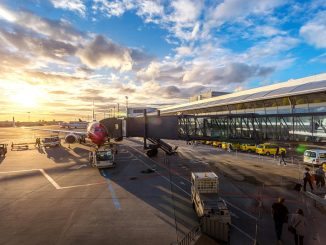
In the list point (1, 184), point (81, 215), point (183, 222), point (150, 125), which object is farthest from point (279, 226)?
point (150, 125)

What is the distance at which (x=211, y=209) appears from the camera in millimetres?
15016

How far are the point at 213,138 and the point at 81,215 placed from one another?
2173 centimetres

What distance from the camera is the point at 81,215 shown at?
18.1 metres

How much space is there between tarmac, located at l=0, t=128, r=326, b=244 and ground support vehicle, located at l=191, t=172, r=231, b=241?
29.2 inches

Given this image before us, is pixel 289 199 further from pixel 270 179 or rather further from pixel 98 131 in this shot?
pixel 98 131

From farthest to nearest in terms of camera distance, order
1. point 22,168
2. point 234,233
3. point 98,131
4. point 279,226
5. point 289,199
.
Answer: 1. point 98,131
2. point 22,168
3. point 289,199
4. point 234,233
5. point 279,226

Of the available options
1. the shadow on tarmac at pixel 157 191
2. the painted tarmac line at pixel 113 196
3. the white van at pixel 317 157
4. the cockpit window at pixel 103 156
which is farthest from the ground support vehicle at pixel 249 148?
the painted tarmac line at pixel 113 196

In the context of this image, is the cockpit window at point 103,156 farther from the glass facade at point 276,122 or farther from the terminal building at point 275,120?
the glass facade at point 276,122

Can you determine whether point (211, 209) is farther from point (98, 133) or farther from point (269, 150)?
point (269, 150)

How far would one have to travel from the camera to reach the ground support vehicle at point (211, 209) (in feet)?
45.9

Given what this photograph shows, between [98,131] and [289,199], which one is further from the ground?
[98,131]

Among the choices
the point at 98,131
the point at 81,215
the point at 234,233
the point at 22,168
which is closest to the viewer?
the point at 234,233

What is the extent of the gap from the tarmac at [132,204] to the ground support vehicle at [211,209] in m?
0.74

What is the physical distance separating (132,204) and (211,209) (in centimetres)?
811
